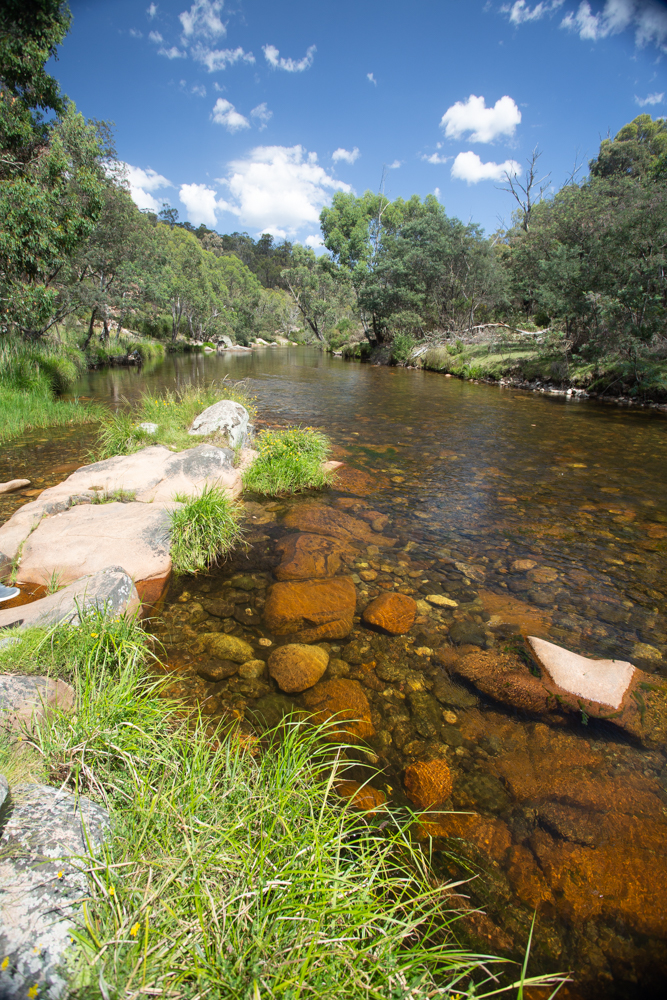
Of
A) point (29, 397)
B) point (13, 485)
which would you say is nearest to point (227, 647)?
point (13, 485)

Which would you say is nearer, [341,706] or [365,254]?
[341,706]

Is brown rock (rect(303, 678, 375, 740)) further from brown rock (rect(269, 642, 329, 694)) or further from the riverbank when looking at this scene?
the riverbank

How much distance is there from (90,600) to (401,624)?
2.60m

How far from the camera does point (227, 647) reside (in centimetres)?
355

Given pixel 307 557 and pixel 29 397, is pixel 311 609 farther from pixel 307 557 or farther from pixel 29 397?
pixel 29 397

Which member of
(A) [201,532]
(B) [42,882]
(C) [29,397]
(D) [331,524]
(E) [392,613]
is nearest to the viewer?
(B) [42,882]

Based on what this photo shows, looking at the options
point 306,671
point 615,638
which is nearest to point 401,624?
point 306,671

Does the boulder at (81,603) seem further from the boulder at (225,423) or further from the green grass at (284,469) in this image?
the boulder at (225,423)

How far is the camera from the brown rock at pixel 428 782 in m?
2.46

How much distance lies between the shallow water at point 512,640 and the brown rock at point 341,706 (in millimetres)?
103

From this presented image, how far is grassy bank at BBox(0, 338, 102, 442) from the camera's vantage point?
9.67 meters

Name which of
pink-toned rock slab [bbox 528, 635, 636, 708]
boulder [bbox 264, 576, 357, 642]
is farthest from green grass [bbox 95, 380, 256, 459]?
pink-toned rock slab [bbox 528, 635, 636, 708]

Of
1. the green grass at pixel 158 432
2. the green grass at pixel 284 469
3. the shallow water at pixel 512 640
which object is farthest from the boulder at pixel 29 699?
the green grass at pixel 158 432

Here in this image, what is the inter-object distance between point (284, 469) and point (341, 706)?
4.42m
